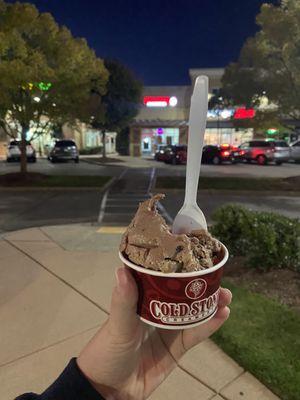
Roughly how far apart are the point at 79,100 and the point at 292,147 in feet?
64.4

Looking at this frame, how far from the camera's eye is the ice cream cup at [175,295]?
1331 mm

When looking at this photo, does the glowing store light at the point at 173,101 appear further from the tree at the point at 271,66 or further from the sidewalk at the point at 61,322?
the sidewalk at the point at 61,322

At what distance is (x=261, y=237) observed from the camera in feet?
13.9

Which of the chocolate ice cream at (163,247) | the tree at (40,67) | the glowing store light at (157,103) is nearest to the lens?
the chocolate ice cream at (163,247)

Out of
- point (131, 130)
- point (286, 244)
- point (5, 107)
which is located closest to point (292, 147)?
point (131, 130)

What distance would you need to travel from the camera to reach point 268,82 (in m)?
15.2

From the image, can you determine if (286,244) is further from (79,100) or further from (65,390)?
(79,100)

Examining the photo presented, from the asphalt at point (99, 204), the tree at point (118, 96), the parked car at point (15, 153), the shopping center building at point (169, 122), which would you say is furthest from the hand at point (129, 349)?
the shopping center building at point (169, 122)

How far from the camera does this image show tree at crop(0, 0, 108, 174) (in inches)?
479

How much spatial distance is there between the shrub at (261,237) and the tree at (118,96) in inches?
950

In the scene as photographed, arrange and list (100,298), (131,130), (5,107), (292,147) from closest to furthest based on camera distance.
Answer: (100,298) → (5,107) → (292,147) → (131,130)

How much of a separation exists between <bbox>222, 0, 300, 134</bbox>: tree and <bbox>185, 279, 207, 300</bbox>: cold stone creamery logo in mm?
14221

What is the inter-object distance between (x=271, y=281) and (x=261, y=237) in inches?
20.9

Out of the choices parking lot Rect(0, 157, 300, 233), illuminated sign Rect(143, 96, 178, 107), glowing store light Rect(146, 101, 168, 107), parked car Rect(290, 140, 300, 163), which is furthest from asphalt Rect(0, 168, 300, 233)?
glowing store light Rect(146, 101, 168, 107)
